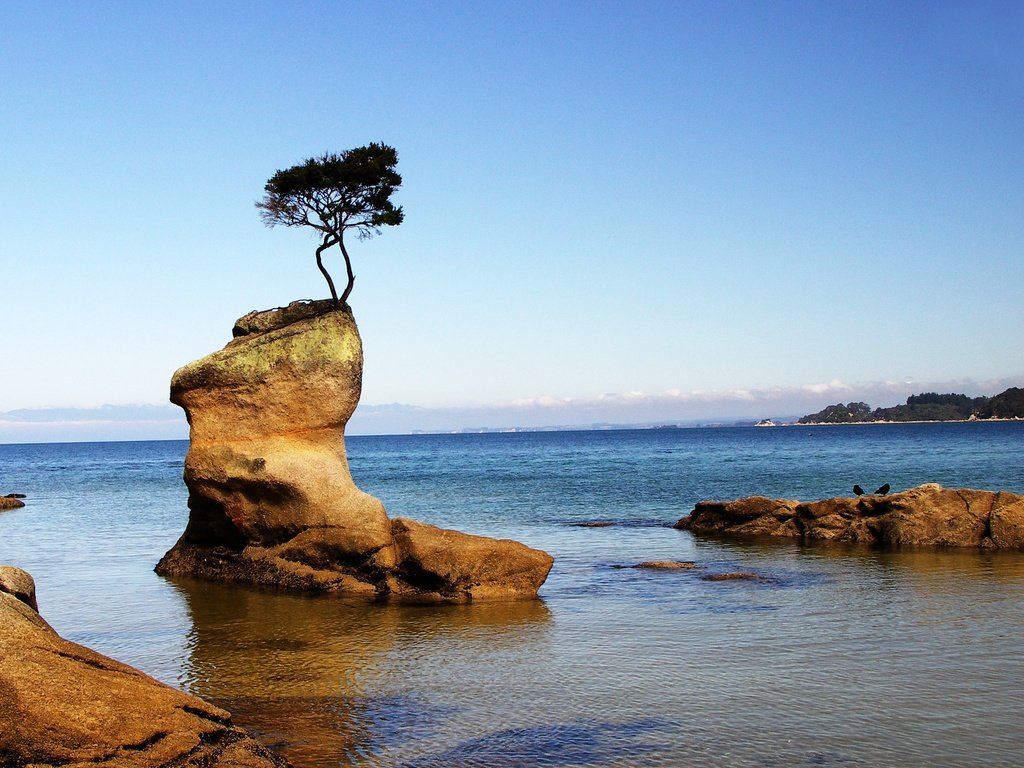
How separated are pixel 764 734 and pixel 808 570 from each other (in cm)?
1308

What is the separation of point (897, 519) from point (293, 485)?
17.1 m

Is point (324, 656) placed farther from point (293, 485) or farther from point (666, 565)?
point (666, 565)

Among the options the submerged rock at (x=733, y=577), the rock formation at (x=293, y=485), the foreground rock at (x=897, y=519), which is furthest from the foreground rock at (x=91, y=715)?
the foreground rock at (x=897, y=519)

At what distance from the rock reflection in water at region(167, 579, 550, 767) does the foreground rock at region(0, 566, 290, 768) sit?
65.9 inches

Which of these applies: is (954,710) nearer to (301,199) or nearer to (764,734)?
(764,734)

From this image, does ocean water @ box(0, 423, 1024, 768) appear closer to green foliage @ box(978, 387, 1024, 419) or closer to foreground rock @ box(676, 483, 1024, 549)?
foreground rock @ box(676, 483, 1024, 549)

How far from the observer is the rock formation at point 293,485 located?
68.1ft

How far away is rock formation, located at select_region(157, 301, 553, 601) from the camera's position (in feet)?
68.1

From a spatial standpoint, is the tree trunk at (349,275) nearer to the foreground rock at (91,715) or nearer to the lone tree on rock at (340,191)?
the lone tree on rock at (340,191)

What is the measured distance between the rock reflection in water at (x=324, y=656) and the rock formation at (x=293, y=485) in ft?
3.33

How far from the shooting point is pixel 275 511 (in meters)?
22.3

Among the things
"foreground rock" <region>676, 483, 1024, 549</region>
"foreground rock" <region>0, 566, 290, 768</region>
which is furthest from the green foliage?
"foreground rock" <region>0, 566, 290, 768</region>

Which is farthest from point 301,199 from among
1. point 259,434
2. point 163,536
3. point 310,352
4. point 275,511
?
point 163,536

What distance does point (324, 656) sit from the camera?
49.9 ft
